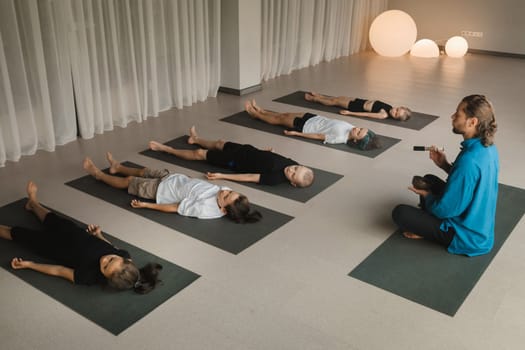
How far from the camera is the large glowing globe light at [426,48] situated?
7.78 meters

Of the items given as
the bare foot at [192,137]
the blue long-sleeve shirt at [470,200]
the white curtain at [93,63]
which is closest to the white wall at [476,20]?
the white curtain at [93,63]

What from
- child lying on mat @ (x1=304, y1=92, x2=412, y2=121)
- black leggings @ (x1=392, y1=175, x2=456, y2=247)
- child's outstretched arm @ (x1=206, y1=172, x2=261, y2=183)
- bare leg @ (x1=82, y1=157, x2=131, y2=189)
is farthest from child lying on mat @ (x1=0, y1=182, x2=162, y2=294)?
child lying on mat @ (x1=304, y1=92, x2=412, y2=121)

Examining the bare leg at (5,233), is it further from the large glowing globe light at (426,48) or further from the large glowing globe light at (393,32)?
the large glowing globe light at (426,48)

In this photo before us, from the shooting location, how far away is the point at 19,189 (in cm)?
385

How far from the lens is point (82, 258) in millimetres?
2818

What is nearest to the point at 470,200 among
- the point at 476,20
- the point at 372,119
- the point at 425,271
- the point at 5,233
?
the point at 425,271

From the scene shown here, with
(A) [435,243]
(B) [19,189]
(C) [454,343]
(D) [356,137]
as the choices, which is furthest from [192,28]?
(C) [454,343]

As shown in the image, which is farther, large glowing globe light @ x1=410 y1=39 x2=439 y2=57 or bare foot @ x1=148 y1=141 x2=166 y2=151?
large glowing globe light @ x1=410 y1=39 x2=439 y2=57

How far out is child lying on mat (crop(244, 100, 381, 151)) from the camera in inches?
179

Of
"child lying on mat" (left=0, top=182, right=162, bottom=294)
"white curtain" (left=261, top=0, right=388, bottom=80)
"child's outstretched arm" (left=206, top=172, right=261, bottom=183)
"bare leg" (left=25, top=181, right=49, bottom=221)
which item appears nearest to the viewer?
"child lying on mat" (left=0, top=182, right=162, bottom=294)

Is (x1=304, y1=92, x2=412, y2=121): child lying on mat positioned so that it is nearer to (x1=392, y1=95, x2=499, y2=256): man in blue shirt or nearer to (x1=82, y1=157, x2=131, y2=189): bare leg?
(x1=392, y1=95, x2=499, y2=256): man in blue shirt

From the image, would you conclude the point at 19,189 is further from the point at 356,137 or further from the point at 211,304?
the point at 356,137

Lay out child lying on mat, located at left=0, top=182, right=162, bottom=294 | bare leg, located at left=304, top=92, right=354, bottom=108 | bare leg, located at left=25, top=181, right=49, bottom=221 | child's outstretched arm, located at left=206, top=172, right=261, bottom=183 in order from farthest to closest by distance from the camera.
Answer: bare leg, located at left=304, top=92, right=354, bottom=108 → child's outstretched arm, located at left=206, top=172, right=261, bottom=183 → bare leg, located at left=25, top=181, right=49, bottom=221 → child lying on mat, located at left=0, top=182, right=162, bottom=294

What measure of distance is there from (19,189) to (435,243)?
9.26 feet
